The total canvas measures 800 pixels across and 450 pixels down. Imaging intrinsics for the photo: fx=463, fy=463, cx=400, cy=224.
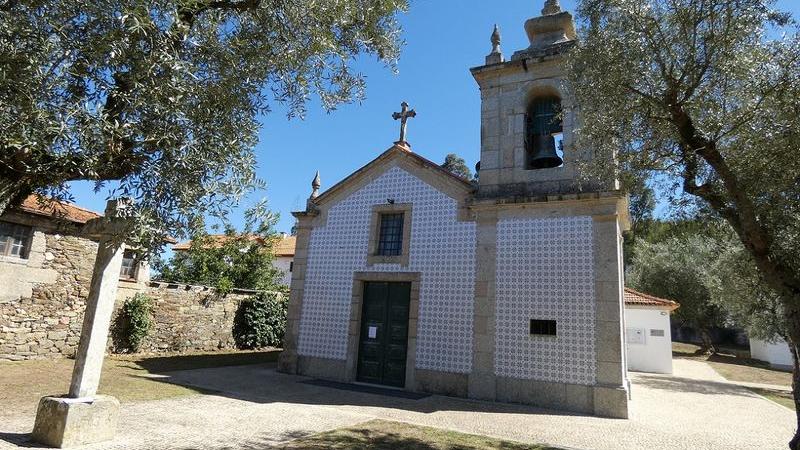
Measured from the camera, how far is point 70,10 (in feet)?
13.3

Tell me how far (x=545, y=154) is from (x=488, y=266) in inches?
110

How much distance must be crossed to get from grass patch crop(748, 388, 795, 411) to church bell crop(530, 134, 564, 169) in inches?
310

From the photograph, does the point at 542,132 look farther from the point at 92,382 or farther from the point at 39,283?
the point at 39,283

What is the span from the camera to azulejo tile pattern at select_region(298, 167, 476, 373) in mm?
10008

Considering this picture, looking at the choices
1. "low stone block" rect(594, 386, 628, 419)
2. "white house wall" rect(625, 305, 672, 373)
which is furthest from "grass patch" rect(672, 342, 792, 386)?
"low stone block" rect(594, 386, 628, 419)

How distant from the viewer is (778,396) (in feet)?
42.3

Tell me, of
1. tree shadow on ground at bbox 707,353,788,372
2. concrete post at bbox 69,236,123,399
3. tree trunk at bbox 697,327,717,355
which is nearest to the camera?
concrete post at bbox 69,236,123,399

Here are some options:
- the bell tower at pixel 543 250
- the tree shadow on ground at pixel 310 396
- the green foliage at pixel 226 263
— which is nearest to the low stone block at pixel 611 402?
the bell tower at pixel 543 250

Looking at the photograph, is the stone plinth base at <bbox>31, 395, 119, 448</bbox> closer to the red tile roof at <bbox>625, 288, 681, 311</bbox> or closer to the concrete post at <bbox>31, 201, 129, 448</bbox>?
the concrete post at <bbox>31, 201, 129, 448</bbox>

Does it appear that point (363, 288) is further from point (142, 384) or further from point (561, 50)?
point (561, 50)

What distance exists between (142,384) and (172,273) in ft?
45.3

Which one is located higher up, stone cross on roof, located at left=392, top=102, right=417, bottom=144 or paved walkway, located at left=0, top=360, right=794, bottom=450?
stone cross on roof, located at left=392, top=102, right=417, bottom=144

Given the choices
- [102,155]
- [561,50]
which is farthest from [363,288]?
[102,155]

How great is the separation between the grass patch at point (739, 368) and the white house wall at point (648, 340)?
227cm
